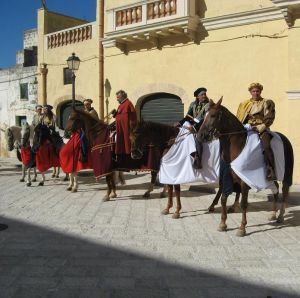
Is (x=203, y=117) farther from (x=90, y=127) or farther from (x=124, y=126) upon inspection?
(x=90, y=127)

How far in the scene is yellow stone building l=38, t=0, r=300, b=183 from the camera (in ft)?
39.1

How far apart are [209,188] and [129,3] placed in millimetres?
8276

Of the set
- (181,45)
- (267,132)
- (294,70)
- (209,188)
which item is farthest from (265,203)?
(181,45)

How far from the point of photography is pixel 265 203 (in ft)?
29.9

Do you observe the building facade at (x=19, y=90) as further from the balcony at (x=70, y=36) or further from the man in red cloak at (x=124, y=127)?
the man in red cloak at (x=124, y=127)

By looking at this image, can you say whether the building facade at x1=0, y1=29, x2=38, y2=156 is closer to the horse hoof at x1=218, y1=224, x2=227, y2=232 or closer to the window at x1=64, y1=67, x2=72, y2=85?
the window at x1=64, y1=67, x2=72, y2=85

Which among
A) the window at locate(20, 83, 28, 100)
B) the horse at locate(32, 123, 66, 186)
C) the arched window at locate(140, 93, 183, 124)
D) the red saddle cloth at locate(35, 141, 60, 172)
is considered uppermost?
the window at locate(20, 83, 28, 100)

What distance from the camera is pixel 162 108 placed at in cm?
1543

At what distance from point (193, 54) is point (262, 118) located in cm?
743

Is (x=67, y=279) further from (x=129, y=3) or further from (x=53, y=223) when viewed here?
(x=129, y=3)

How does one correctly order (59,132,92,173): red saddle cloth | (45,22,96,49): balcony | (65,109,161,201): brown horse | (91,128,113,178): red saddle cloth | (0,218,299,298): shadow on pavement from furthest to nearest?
(45,22,96,49): balcony, (59,132,92,173): red saddle cloth, (65,109,161,201): brown horse, (91,128,113,178): red saddle cloth, (0,218,299,298): shadow on pavement

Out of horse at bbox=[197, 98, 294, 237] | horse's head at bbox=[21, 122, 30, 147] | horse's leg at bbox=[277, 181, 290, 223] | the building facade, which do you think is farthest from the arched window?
horse at bbox=[197, 98, 294, 237]

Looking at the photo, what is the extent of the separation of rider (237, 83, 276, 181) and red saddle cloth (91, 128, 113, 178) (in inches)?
131

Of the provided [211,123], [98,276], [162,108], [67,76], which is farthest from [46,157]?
[67,76]
